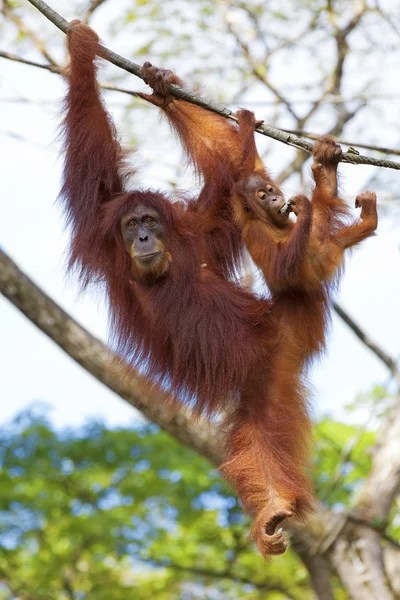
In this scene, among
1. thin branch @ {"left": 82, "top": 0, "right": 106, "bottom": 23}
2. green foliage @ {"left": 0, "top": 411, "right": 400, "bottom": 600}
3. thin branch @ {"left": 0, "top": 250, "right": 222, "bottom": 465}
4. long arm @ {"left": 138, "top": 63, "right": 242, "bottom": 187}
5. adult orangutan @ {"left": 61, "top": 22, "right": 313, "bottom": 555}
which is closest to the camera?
adult orangutan @ {"left": 61, "top": 22, "right": 313, "bottom": 555}

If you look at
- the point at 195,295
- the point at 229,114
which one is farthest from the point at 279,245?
the point at 229,114

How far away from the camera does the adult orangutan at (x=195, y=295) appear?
499 cm

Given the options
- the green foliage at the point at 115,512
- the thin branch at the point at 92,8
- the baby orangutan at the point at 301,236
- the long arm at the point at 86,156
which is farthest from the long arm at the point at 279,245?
the green foliage at the point at 115,512

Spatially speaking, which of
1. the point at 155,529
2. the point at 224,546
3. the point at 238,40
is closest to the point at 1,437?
the point at 155,529

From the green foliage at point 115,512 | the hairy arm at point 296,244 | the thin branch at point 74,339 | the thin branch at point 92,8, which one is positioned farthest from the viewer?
the green foliage at point 115,512

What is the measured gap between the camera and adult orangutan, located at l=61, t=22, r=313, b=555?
4992 millimetres

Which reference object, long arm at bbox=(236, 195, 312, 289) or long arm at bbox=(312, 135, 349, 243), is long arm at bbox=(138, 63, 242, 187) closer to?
long arm at bbox=(236, 195, 312, 289)

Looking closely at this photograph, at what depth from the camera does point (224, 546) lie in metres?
10.7

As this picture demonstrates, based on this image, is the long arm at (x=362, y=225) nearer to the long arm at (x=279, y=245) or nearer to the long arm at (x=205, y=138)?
the long arm at (x=279, y=245)

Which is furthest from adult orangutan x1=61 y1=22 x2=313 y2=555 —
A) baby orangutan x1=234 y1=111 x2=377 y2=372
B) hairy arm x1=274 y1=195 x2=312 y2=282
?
hairy arm x1=274 y1=195 x2=312 y2=282

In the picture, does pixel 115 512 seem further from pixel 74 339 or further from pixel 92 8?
pixel 92 8

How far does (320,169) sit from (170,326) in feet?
4.24

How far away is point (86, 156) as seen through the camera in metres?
5.45

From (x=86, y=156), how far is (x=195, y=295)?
3.90 feet
